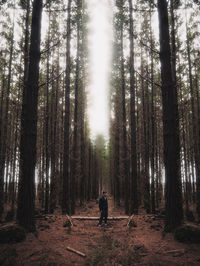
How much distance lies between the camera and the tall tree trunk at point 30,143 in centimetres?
564

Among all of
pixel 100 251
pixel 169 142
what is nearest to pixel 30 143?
pixel 100 251

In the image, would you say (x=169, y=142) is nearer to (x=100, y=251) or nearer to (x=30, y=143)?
(x=100, y=251)

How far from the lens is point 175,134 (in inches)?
236

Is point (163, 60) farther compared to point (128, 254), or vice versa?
point (163, 60)

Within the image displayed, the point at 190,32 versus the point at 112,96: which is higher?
the point at 190,32

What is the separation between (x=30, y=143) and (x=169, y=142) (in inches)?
179

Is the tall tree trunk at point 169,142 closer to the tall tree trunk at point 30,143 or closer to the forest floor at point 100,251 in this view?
the forest floor at point 100,251

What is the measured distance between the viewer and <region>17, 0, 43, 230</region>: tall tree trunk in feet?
18.5

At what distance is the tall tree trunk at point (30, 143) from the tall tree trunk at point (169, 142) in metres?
4.33

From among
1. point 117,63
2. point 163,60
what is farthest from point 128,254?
point 117,63

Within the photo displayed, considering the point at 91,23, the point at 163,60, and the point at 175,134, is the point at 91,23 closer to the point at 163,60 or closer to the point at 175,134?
the point at 163,60

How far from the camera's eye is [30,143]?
19.4 feet

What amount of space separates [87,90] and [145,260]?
16.9m

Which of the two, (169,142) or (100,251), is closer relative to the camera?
(100,251)
